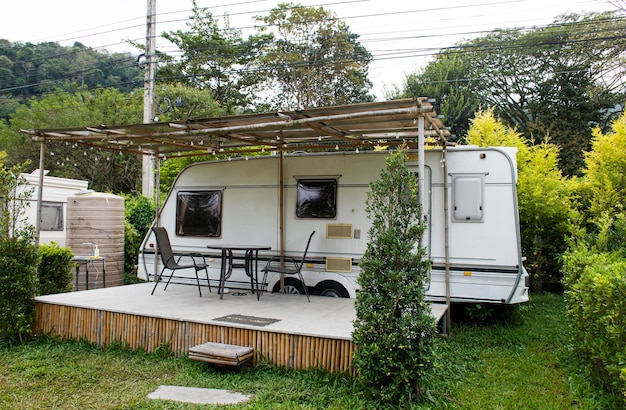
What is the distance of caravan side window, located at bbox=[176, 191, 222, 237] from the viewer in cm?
766

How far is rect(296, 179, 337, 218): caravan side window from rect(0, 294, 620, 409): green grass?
229 centimetres

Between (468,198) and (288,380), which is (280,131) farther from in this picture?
(288,380)

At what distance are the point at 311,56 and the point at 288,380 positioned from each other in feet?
67.3

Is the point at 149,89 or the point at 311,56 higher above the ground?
the point at 311,56

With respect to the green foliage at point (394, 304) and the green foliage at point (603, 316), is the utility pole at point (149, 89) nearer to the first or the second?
the green foliage at point (394, 304)

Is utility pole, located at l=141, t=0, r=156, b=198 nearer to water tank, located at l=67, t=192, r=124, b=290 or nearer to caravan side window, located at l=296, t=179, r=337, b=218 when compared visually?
water tank, located at l=67, t=192, r=124, b=290

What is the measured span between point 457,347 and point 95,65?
25.2 m

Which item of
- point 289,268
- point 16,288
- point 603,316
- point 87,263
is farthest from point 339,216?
point 87,263

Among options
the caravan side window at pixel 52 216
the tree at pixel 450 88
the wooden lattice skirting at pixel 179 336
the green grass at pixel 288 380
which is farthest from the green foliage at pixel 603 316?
the tree at pixel 450 88

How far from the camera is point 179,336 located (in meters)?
5.17

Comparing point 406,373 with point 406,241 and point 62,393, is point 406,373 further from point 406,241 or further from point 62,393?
point 62,393

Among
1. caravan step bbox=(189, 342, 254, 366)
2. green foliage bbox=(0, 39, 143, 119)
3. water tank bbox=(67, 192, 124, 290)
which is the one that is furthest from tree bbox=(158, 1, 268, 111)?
caravan step bbox=(189, 342, 254, 366)

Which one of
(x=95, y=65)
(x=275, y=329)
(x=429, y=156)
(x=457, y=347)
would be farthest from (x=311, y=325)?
(x=95, y=65)

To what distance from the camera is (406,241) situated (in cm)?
396
